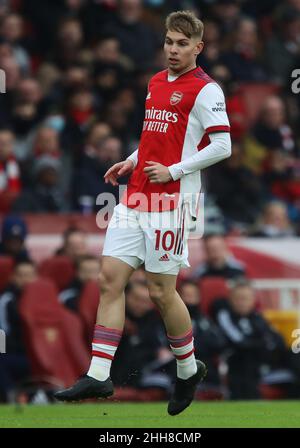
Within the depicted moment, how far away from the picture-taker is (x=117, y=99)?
56.2 ft

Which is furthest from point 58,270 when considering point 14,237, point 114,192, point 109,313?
point 109,313

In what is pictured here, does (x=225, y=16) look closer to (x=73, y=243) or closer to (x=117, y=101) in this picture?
(x=117, y=101)

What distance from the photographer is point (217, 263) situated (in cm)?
1502

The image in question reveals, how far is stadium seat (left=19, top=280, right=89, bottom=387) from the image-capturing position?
13.5 m

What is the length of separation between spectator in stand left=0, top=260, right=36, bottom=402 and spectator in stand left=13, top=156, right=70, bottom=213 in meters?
1.48

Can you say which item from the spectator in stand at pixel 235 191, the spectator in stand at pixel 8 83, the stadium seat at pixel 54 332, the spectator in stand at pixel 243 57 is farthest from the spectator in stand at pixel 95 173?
the spectator in stand at pixel 243 57

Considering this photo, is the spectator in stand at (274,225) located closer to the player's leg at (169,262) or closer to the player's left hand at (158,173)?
the player's leg at (169,262)

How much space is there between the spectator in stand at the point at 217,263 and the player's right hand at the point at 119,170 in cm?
543

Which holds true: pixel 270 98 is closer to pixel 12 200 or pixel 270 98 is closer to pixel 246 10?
pixel 246 10

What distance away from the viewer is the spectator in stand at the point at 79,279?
46.1 ft

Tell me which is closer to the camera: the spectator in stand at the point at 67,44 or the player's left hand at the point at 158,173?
the player's left hand at the point at 158,173

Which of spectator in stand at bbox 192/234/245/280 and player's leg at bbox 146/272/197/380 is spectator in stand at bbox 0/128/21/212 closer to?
spectator in stand at bbox 192/234/245/280

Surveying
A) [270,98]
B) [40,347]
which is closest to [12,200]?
[40,347]

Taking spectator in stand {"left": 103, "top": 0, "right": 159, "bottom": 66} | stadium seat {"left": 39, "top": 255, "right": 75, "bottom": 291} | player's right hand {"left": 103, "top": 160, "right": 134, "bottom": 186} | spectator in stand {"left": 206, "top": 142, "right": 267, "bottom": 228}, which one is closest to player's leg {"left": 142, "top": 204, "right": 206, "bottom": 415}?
player's right hand {"left": 103, "top": 160, "right": 134, "bottom": 186}
